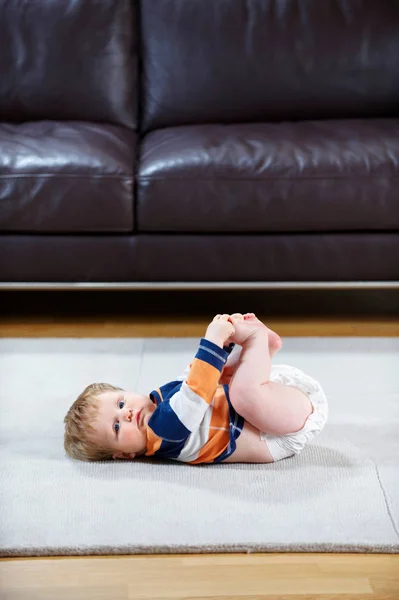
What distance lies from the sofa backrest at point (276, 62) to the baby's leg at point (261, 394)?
1365 millimetres

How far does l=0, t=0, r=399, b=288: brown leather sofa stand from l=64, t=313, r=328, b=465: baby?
0.75 m

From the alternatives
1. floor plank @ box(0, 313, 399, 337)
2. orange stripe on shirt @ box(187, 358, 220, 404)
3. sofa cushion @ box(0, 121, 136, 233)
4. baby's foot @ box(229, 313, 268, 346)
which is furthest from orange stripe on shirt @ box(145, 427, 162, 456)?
sofa cushion @ box(0, 121, 136, 233)

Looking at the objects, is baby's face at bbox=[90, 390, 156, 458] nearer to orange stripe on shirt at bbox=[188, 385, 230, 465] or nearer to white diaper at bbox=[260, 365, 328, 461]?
orange stripe on shirt at bbox=[188, 385, 230, 465]

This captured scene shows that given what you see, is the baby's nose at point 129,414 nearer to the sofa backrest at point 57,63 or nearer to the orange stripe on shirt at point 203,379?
the orange stripe on shirt at point 203,379

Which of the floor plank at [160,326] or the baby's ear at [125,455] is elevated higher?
the baby's ear at [125,455]

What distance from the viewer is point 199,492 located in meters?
1.61

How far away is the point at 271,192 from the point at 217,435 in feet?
3.11

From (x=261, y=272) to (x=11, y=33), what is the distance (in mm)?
1265

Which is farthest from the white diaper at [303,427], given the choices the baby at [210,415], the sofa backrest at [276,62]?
the sofa backrest at [276,62]

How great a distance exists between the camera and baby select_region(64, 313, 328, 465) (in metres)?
1.64

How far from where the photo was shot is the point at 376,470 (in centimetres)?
169

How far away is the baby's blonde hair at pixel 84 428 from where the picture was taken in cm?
166

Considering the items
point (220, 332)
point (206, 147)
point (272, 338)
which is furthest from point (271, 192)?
point (220, 332)

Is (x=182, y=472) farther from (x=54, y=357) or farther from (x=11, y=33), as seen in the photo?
(x=11, y=33)
